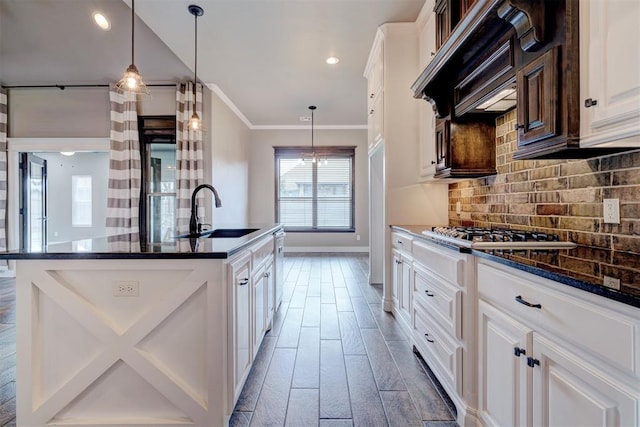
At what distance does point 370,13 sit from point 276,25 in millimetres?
959

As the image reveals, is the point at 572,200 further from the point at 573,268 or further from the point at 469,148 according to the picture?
the point at 469,148

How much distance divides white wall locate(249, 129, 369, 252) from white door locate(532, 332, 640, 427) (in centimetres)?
646

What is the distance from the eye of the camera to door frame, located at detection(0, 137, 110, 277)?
498 centimetres

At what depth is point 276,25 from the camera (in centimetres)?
329

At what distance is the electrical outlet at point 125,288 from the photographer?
5.04 ft

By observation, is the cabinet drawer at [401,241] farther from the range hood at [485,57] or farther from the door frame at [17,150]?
the door frame at [17,150]

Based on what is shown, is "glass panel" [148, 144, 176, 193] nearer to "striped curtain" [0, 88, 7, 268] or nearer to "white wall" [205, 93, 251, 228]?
"white wall" [205, 93, 251, 228]

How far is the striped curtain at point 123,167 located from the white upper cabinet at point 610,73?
206 inches

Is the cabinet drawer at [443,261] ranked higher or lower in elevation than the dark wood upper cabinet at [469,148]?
lower

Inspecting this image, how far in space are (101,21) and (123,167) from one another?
1975 millimetres

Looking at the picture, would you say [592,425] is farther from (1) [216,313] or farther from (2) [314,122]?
(2) [314,122]

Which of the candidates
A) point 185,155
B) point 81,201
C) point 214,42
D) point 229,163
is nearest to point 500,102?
point 214,42

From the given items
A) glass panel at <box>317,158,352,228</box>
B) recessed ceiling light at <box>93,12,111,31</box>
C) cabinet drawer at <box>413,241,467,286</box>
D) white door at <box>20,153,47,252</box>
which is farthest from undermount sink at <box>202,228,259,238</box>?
glass panel at <box>317,158,352,228</box>

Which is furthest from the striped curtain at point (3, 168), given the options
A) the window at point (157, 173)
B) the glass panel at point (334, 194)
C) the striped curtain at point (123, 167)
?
the glass panel at point (334, 194)
